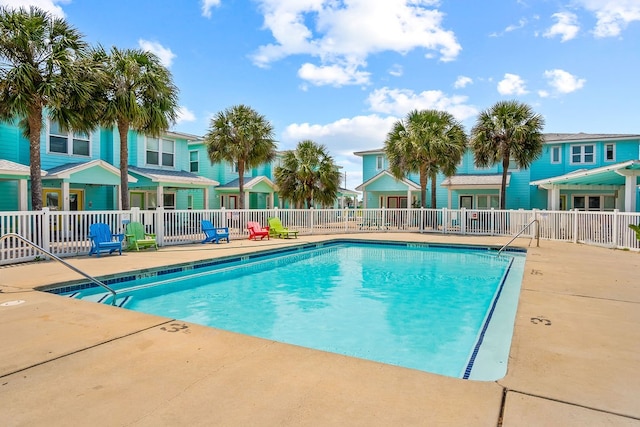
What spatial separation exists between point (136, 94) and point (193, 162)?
1188 cm

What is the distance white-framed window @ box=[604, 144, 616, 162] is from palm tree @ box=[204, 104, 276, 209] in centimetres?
2130

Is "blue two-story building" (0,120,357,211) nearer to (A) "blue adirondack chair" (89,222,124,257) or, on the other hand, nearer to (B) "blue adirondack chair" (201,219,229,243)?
(A) "blue adirondack chair" (89,222,124,257)

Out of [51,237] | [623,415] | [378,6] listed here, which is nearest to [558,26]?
[378,6]

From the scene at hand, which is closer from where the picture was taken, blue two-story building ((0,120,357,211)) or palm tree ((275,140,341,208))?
blue two-story building ((0,120,357,211))

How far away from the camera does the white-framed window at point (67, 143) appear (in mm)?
17891

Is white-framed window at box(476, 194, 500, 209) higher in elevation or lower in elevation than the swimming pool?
higher

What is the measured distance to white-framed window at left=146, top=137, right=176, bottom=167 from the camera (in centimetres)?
2233

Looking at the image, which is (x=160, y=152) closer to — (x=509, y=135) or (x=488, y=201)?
(x=509, y=135)

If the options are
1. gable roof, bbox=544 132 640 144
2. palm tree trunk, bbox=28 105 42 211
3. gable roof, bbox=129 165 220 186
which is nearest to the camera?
palm tree trunk, bbox=28 105 42 211

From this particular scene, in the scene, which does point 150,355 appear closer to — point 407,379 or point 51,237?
point 407,379

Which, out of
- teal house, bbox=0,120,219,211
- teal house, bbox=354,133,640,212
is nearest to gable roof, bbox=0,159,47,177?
teal house, bbox=0,120,219,211

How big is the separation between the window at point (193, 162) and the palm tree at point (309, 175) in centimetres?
630

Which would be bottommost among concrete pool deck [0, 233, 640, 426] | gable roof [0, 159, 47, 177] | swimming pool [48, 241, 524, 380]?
swimming pool [48, 241, 524, 380]

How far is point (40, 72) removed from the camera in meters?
11.2
